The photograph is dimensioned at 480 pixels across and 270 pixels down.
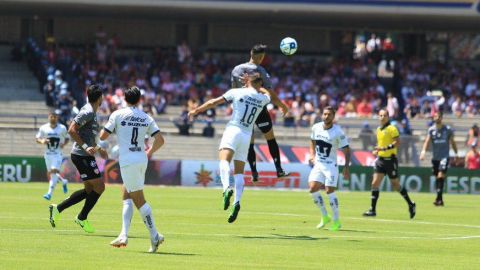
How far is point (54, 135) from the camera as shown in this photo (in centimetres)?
3173

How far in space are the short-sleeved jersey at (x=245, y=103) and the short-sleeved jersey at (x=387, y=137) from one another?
28.2 feet

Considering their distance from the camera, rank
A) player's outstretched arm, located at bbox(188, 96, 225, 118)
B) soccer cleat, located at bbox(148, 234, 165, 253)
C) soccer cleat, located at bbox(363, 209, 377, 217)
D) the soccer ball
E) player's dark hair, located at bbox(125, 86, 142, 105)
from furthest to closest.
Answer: soccer cleat, located at bbox(363, 209, 377, 217) → the soccer ball → player's outstretched arm, located at bbox(188, 96, 225, 118) → player's dark hair, located at bbox(125, 86, 142, 105) → soccer cleat, located at bbox(148, 234, 165, 253)

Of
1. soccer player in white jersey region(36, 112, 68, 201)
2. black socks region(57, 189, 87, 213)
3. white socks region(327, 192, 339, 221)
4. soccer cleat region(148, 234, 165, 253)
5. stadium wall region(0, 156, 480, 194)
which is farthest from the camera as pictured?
stadium wall region(0, 156, 480, 194)

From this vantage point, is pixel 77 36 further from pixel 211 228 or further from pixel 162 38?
pixel 211 228

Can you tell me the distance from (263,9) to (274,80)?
3.46 metres

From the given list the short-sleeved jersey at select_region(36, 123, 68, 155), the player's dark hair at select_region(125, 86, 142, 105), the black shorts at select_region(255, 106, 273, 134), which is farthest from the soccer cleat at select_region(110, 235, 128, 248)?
the short-sleeved jersey at select_region(36, 123, 68, 155)

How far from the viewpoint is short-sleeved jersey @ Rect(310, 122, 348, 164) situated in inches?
886

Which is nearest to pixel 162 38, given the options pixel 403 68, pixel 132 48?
pixel 132 48

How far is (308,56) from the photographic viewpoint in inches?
2373

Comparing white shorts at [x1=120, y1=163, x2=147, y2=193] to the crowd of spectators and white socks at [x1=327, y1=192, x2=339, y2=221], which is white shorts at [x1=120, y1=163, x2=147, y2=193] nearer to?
white socks at [x1=327, y1=192, x2=339, y2=221]

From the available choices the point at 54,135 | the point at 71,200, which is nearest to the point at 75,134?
the point at 71,200

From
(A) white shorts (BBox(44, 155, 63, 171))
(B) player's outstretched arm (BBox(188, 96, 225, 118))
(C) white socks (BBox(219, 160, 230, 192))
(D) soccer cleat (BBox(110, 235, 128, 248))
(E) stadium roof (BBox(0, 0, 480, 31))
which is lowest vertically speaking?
(A) white shorts (BBox(44, 155, 63, 171))

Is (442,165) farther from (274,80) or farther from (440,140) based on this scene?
(274,80)

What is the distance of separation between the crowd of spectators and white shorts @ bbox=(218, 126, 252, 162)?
1040 inches
